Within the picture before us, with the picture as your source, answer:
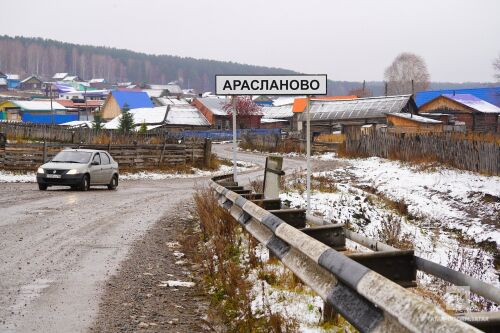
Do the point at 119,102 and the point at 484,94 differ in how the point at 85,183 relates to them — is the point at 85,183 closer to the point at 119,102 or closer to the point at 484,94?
the point at 484,94

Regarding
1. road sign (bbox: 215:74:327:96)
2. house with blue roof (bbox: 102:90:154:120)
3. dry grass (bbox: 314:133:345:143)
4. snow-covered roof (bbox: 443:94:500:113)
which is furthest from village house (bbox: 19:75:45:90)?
road sign (bbox: 215:74:327:96)

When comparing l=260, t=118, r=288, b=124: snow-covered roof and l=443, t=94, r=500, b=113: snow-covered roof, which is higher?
l=443, t=94, r=500, b=113: snow-covered roof

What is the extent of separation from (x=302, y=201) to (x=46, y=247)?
8.50m

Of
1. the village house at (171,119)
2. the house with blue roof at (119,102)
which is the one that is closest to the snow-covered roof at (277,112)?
the village house at (171,119)

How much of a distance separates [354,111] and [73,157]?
45646 millimetres

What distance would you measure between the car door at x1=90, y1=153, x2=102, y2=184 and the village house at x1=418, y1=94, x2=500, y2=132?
44808 millimetres

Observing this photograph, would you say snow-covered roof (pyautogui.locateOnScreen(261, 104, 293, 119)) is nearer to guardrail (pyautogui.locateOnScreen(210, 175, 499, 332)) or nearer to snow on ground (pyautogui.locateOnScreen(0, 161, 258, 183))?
snow on ground (pyautogui.locateOnScreen(0, 161, 258, 183))

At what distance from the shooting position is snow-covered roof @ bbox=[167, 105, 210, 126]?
251ft

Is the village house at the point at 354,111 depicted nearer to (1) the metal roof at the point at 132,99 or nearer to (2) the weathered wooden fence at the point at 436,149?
(2) the weathered wooden fence at the point at 436,149

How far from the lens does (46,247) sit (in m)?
8.86

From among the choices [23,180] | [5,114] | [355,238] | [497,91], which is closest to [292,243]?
[355,238]

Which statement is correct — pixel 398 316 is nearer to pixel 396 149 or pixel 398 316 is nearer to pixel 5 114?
pixel 396 149

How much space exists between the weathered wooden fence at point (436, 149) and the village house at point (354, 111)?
17228 millimetres

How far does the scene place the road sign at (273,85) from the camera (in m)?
10.3
